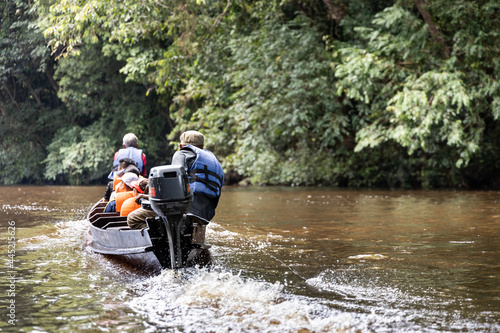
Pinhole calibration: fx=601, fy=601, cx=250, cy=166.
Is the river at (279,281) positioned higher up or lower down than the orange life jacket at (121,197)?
lower down

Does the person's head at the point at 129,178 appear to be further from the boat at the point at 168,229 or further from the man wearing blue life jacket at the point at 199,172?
the man wearing blue life jacket at the point at 199,172

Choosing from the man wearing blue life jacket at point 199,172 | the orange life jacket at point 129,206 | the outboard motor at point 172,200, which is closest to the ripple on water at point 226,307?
the outboard motor at point 172,200

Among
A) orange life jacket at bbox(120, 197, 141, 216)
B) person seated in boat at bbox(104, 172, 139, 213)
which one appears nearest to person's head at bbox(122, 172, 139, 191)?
person seated in boat at bbox(104, 172, 139, 213)

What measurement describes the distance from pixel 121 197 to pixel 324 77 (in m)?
10.6

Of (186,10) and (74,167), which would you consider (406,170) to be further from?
(74,167)

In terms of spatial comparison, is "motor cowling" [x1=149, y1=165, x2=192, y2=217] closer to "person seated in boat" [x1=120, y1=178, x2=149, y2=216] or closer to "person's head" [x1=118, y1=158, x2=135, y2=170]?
"person seated in boat" [x1=120, y1=178, x2=149, y2=216]

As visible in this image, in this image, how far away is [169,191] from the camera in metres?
5.92

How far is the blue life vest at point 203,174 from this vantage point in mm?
6652

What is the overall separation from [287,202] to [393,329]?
1041cm

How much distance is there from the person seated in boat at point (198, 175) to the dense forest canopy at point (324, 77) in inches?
366

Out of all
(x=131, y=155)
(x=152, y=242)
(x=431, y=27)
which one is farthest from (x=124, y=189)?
(x=431, y=27)

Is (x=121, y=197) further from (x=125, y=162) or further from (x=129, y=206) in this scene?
(x=125, y=162)

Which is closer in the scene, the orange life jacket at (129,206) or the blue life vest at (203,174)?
the blue life vest at (203,174)

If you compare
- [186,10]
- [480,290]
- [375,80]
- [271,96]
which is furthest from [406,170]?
[480,290]
